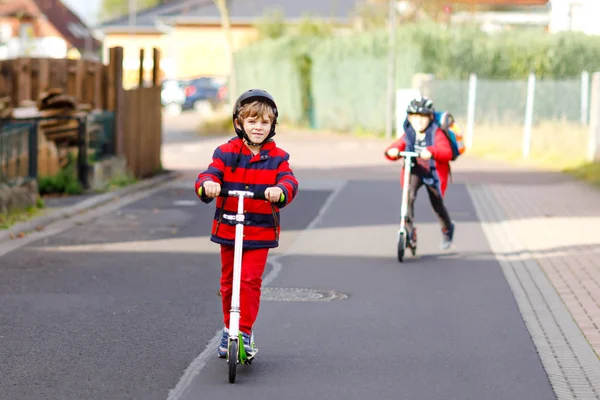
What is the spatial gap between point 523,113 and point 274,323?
23.6 meters

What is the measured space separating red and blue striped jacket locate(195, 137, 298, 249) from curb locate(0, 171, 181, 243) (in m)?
6.13

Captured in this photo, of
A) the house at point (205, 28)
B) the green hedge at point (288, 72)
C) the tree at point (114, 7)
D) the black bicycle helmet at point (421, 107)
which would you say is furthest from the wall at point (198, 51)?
the black bicycle helmet at point (421, 107)

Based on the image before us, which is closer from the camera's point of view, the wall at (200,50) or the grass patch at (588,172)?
the grass patch at (588,172)

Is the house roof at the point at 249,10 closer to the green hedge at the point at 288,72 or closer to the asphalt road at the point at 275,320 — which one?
the green hedge at the point at 288,72

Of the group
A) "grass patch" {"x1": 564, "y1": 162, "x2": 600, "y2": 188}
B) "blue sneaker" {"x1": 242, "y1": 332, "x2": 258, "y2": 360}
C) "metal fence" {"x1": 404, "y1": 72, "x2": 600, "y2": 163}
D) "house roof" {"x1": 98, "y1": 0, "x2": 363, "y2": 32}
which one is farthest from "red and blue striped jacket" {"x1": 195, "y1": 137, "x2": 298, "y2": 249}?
"house roof" {"x1": 98, "y1": 0, "x2": 363, "y2": 32}

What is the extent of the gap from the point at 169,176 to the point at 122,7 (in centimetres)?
13013

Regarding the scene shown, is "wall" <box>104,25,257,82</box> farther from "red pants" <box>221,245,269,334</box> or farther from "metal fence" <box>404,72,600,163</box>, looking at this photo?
"red pants" <box>221,245,269,334</box>

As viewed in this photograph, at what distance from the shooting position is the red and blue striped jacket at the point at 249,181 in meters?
6.88

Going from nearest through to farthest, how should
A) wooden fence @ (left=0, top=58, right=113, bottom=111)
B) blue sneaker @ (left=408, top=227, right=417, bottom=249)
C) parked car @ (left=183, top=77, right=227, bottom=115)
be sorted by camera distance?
blue sneaker @ (left=408, top=227, right=417, bottom=249) < wooden fence @ (left=0, top=58, right=113, bottom=111) < parked car @ (left=183, top=77, right=227, bottom=115)

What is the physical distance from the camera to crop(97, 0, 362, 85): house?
81250mm

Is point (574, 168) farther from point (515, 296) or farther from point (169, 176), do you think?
point (515, 296)

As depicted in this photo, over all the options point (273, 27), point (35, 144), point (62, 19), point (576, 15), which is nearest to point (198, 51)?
point (62, 19)

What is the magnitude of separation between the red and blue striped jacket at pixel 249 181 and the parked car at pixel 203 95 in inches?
1969

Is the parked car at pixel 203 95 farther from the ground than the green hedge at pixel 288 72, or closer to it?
closer to it
